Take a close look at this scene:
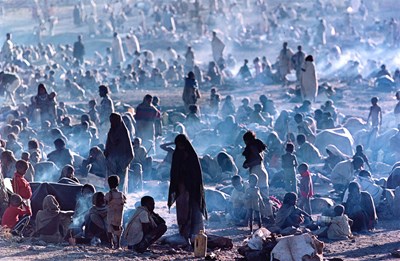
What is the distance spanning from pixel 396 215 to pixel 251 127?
19.5ft

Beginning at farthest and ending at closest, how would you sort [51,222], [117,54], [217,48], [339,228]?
[117,54], [217,48], [339,228], [51,222]

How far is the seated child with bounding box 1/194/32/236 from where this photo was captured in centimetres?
1136

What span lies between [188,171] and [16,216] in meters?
2.17

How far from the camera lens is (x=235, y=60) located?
34.3 metres

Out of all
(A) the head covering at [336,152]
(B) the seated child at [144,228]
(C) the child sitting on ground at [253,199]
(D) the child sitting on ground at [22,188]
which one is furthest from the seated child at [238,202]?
(A) the head covering at [336,152]

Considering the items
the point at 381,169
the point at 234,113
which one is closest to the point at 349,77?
the point at 234,113

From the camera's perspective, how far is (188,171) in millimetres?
11055

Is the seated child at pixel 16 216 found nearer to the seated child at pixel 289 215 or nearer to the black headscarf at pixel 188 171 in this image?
the black headscarf at pixel 188 171

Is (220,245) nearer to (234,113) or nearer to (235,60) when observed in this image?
(234,113)

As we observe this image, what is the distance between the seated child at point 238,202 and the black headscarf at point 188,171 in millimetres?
2061

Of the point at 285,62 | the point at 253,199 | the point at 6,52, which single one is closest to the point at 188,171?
the point at 253,199

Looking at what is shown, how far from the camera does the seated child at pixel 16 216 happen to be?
11359 mm

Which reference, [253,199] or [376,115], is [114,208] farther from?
[376,115]

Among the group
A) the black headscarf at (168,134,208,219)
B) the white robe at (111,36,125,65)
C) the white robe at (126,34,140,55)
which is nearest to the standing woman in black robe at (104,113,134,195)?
the black headscarf at (168,134,208,219)
